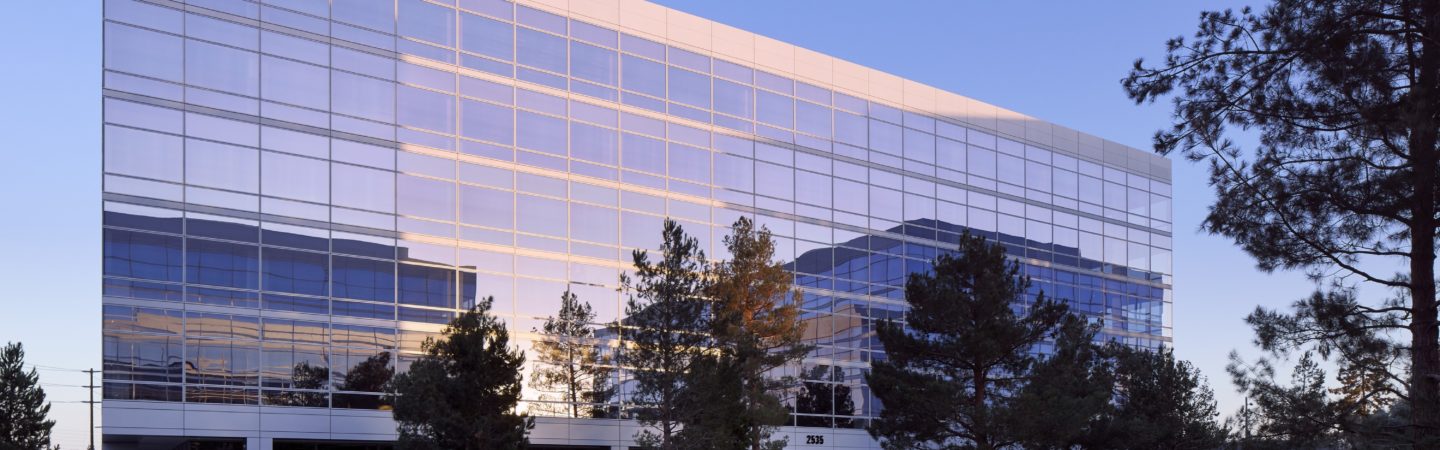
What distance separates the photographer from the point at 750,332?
130 ft

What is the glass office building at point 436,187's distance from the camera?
3519cm

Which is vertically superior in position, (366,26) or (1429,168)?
(366,26)

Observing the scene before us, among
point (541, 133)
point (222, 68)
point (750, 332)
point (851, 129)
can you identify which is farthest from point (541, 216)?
point (851, 129)

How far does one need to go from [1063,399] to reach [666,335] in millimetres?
10934

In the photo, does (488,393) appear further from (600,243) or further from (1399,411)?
(1399,411)

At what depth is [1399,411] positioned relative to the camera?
15656 mm

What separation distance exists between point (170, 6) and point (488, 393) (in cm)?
1462

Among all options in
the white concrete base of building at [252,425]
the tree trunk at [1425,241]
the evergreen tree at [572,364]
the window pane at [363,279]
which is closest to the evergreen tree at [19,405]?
the white concrete base of building at [252,425]

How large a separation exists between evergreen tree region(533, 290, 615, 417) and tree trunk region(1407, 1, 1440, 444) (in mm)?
28531

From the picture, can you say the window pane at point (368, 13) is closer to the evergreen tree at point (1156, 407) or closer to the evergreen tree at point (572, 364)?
Answer: the evergreen tree at point (572, 364)

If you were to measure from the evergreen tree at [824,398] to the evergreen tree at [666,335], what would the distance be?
1258 cm

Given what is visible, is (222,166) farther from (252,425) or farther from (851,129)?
(851,129)

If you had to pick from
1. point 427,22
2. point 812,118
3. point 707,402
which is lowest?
point 707,402

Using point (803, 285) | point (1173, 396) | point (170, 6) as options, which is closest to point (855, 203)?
point (803, 285)
